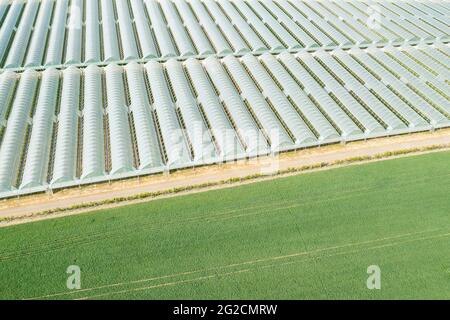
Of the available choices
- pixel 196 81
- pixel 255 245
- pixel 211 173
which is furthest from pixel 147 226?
pixel 196 81

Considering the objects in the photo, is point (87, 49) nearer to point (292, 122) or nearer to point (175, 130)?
point (175, 130)

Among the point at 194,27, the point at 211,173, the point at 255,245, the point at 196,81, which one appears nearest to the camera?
the point at 255,245

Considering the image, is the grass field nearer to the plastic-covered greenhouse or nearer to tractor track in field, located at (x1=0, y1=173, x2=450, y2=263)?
tractor track in field, located at (x1=0, y1=173, x2=450, y2=263)

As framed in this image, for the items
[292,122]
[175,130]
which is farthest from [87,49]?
[292,122]

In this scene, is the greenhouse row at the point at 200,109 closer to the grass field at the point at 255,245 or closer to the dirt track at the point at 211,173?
the dirt track at the point at 211,173

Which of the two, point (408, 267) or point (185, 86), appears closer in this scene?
point (408, 267)

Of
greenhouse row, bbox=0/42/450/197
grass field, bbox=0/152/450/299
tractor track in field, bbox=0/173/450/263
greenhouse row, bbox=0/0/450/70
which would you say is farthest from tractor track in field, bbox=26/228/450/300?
greenhouse row, bbox=0/0/450/70

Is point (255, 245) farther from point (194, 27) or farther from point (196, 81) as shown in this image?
point (194, 27)
